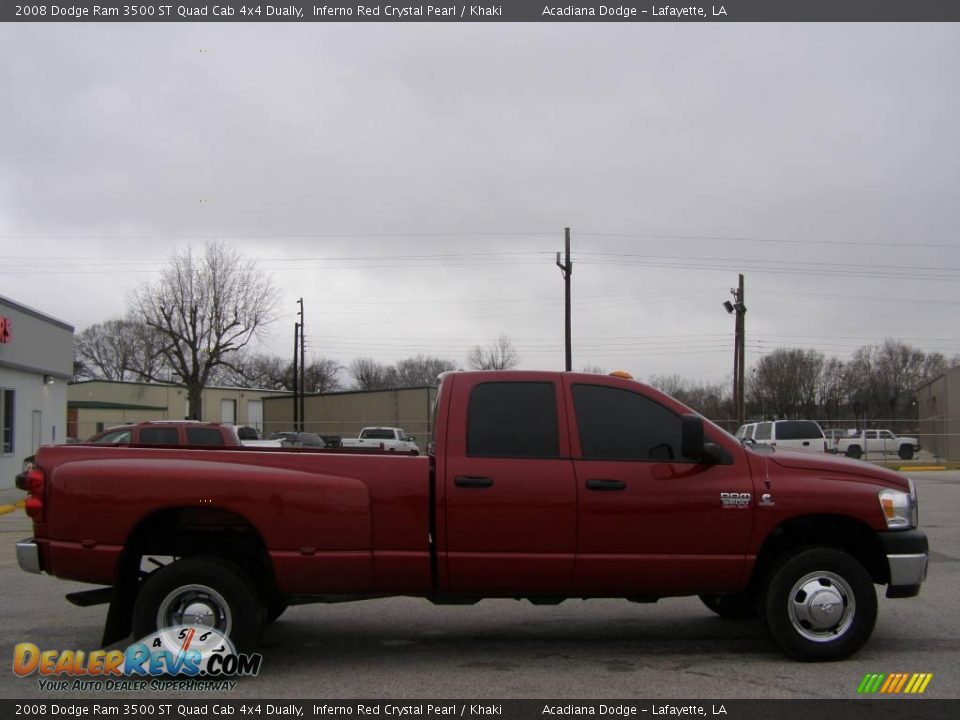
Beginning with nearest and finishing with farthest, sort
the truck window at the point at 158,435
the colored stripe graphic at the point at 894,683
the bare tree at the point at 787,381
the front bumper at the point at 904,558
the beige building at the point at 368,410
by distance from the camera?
the colored stripe graphic at the point at 894,683 → the front bumper at the point at 904,558 → the truck window at the point at 158,435 → the beige building at the point at 368,410 → the bare tree at the point at 787,381

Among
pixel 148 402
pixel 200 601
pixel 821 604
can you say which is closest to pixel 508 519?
pixel 200 601

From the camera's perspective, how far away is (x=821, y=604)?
574 cm

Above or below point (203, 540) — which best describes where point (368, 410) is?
above

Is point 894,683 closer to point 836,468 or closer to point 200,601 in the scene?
point 836,468

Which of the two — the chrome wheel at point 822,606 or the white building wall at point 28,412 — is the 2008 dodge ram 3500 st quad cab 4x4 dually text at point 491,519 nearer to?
the chrome wheel at point 822,606

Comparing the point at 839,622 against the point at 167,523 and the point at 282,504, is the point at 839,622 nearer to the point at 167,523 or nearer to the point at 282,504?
the point at 282,504

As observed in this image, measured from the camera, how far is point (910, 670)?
566 centimetres

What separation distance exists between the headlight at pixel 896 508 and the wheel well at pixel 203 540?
416 cm

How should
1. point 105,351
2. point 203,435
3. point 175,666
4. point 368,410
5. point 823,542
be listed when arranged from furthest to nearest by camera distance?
point 105,351
point 368,410
point 203,435
point 823,542
point 175,666

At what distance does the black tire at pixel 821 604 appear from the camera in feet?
18.8

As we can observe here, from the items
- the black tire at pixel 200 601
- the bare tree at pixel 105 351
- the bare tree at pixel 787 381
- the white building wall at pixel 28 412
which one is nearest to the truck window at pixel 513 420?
the black tire at pixel 200 601

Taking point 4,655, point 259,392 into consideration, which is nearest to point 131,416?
point 259,392

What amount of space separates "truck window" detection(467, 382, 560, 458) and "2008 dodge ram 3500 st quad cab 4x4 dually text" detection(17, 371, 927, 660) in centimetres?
1

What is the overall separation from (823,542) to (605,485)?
5.76ft
